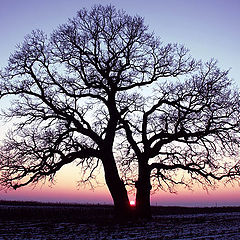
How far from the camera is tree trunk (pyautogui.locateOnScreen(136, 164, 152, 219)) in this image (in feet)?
82.9

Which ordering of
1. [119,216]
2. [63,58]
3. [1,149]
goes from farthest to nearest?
1. [63,58]
2. [119,216]
3. [1,149]

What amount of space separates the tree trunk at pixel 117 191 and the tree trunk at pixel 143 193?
135cm

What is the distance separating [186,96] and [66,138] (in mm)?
8629

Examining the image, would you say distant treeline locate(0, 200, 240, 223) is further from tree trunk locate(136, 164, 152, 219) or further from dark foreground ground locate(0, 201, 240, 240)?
tree trunk locate(136, 164, 152, 219)

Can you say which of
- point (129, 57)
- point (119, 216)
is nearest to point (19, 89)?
point (129, 57)

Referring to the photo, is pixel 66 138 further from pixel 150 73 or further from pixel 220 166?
pixel 220 166

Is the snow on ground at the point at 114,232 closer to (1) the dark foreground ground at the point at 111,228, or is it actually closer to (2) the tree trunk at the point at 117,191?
(1) the dark foreground ground at the point at 111,228

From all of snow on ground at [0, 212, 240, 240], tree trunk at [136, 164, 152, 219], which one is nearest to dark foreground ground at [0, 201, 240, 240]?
snow on ground at [0, 212, 240, 240]

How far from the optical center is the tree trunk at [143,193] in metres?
25.3

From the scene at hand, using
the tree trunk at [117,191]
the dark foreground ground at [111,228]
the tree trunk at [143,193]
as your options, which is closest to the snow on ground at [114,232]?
the dark foreground ground at [111,228]

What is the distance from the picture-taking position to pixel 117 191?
2406 cm

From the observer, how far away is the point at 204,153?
25594mm

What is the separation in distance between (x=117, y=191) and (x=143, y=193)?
7.58 feet

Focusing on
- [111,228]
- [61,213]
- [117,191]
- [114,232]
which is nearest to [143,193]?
[117,191]
